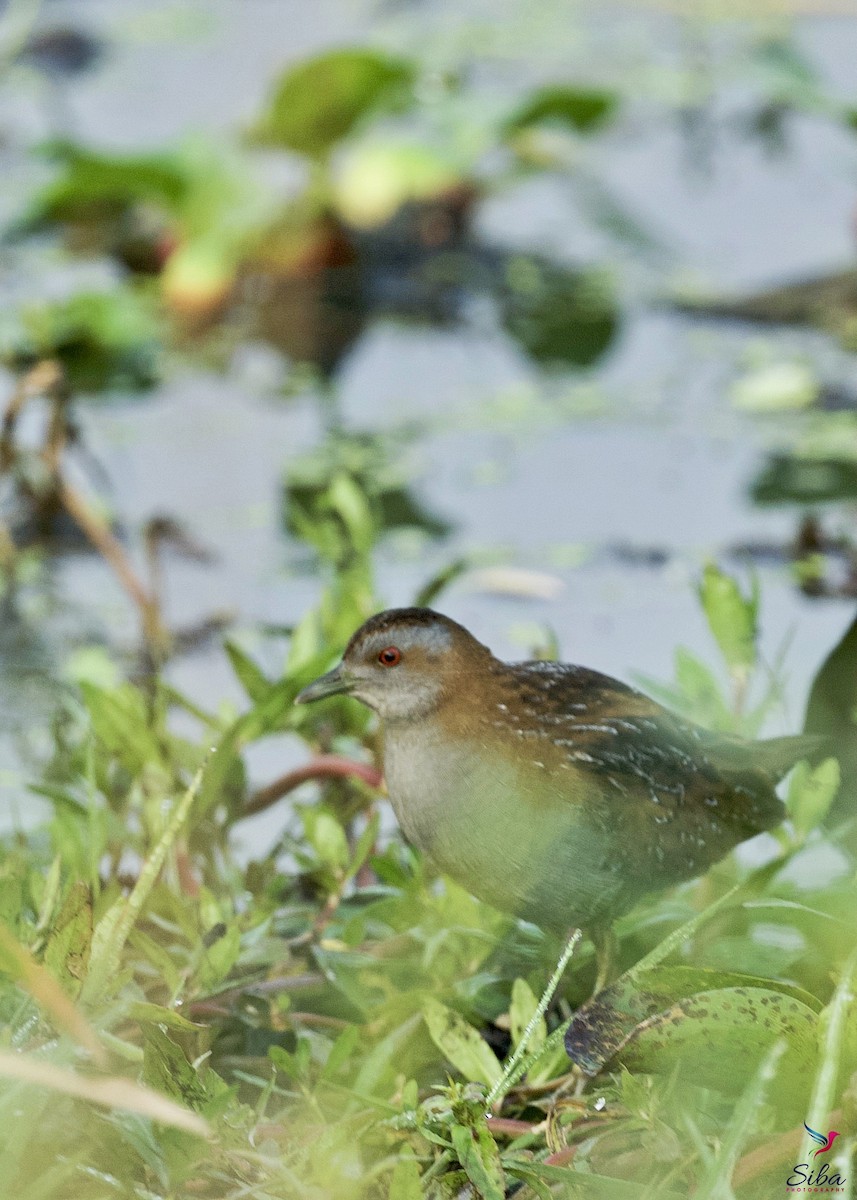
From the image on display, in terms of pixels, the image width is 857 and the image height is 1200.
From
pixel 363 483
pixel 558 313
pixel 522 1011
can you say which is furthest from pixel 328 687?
pixel 558 313

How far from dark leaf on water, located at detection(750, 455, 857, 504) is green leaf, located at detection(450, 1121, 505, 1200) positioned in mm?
2878

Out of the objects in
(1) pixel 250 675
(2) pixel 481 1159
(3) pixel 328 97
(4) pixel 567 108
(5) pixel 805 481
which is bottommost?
(5) pixel 805 481

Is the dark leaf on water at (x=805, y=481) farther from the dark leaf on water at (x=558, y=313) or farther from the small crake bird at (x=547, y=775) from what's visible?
the small crake bird at (x=547, y=775)

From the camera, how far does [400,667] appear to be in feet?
7.72

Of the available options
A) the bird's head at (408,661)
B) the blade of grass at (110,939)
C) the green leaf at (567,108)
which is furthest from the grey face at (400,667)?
the green leaf at (567,108)

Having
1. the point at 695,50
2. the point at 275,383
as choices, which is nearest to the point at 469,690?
the point at 275,383

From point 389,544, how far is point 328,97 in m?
1.87

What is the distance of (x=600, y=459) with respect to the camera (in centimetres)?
464

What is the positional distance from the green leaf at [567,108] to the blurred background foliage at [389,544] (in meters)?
0.02

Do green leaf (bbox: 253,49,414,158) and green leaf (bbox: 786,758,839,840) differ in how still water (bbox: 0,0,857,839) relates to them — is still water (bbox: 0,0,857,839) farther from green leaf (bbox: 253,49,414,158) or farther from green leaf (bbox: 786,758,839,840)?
green leaf (bbox: 253,49,414,158)

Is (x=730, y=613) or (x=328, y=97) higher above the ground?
(x=328, y=97)

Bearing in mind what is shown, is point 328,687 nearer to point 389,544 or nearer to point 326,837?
point 326,837

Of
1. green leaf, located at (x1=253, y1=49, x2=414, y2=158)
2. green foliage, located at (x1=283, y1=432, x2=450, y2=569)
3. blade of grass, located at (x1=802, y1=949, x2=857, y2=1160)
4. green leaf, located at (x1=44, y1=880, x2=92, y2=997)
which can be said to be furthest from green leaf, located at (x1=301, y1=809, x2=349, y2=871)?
green leaf, located at (x1=253, y1=49, x2=414, y2=158)

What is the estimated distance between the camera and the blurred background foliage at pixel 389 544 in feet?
6.02
